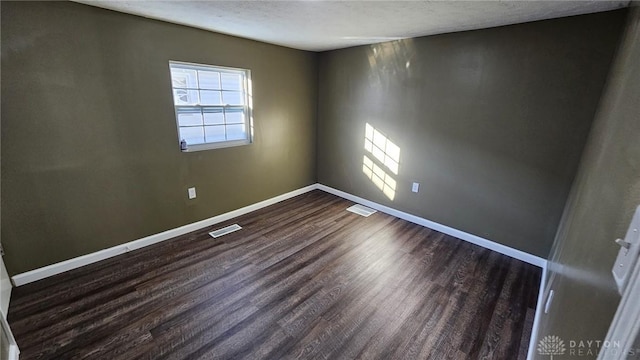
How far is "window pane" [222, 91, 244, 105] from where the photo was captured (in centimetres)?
324

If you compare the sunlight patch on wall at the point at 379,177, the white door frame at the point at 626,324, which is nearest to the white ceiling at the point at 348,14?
the sunlight patch on wall at the point at 379,177

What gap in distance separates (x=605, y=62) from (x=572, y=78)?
0.20m

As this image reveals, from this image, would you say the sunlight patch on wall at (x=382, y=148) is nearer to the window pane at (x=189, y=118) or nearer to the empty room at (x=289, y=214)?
the empty room at (x=289, y=214)

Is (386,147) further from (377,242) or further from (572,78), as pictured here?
(572,78)

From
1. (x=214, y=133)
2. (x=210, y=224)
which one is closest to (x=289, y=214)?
(x=210, y=224)

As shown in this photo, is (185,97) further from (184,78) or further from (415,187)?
(415,187)

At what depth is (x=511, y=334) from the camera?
1848 mm

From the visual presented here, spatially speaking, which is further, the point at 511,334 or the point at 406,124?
the point at 406,124

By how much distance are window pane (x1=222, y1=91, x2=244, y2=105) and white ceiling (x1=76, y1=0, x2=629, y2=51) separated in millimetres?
664

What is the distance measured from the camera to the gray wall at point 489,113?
2.24 m

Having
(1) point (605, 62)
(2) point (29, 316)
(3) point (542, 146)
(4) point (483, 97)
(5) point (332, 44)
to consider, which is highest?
(5) point (332, 44)

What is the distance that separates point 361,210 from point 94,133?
309 cm

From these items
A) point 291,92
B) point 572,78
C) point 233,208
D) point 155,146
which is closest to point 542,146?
point 572,78

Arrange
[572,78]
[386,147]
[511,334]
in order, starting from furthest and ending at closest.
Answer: [386,147] → [572,78] → [511,334]
